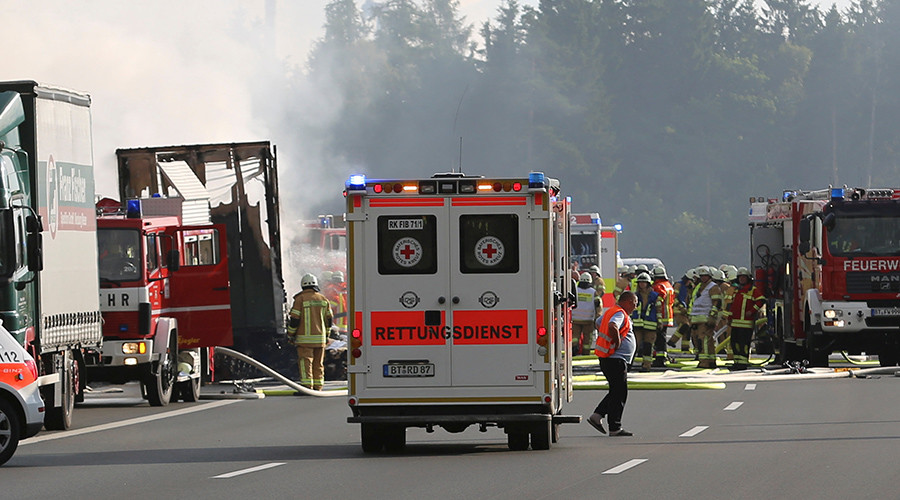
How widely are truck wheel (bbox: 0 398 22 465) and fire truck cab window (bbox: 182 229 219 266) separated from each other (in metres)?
8.50

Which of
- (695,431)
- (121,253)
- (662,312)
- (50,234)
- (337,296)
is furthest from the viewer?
(337,296)

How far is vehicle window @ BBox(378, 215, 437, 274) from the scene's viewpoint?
51.7 ft

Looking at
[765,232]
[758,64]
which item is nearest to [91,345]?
[765,232]

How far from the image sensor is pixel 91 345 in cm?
1991

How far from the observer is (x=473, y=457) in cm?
1558

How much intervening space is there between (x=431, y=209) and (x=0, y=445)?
14.1 ft

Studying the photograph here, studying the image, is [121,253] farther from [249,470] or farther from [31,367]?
[249,470]

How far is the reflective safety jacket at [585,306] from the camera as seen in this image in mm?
31891

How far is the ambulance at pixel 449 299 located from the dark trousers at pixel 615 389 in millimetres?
2077

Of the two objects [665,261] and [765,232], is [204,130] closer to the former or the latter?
[765,232]

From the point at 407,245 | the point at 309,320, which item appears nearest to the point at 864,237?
the point at 309,320

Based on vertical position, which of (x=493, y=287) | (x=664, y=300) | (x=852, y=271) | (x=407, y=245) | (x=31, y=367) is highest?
(x=407, y=245)

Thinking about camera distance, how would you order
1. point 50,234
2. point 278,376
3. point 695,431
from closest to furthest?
point 695,431
point 50,234
point 278,376

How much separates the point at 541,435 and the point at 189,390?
9701 mm
